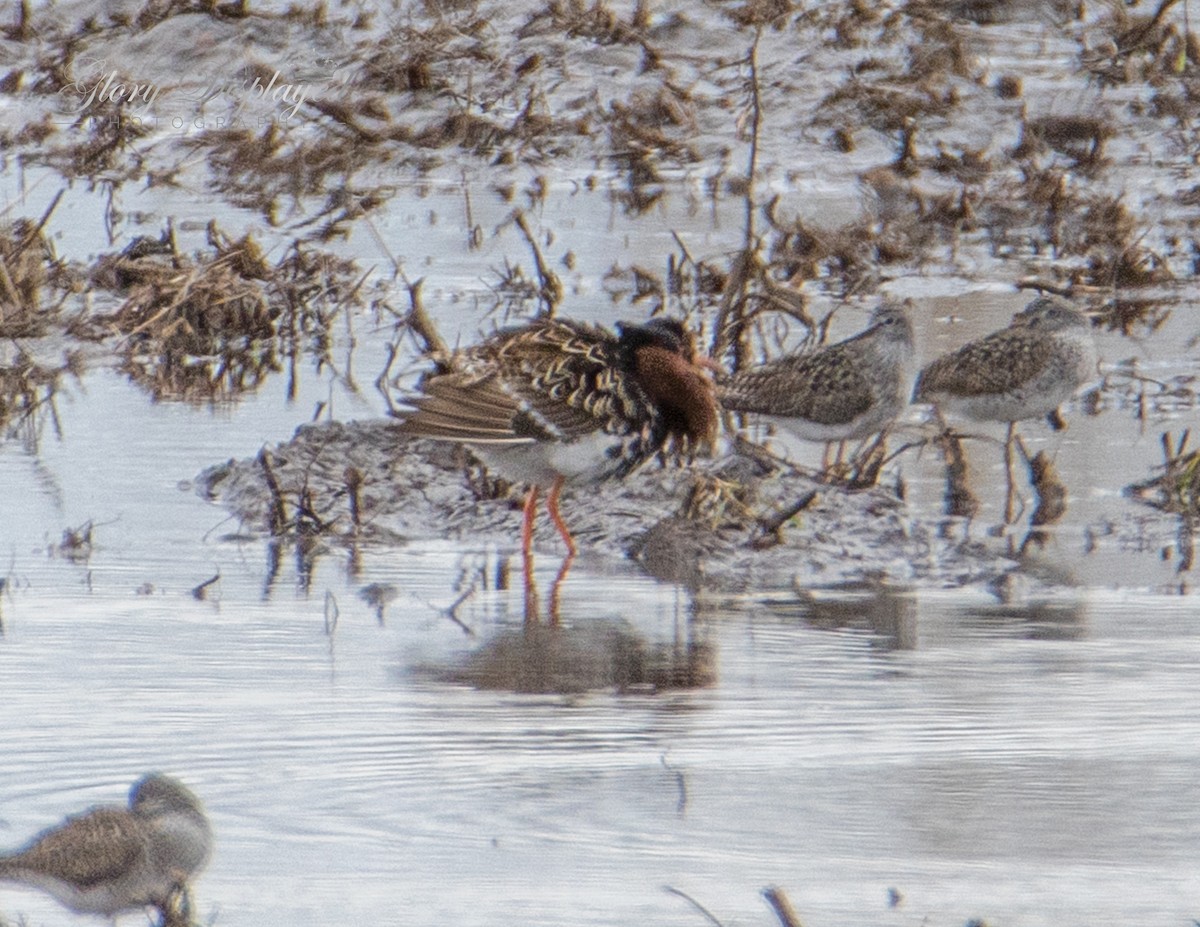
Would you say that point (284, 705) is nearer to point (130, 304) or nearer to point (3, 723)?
point (3, 723)

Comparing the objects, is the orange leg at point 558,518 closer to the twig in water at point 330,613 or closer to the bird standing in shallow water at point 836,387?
the twig in water at point 330,613

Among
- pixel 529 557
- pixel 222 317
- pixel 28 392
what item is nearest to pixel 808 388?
pixel 529 557

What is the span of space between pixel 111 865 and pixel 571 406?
3690 mm

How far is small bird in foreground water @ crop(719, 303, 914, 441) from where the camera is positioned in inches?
345

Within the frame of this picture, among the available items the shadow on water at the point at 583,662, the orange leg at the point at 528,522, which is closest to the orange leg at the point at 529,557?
the orange leg at the point at 528,522

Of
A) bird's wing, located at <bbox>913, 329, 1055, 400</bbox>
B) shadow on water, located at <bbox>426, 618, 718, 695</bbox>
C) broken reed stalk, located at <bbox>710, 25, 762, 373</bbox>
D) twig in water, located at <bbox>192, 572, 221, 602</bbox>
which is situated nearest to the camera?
shadow on water, located at <bbox>426, 618, 718, 695</bbox>

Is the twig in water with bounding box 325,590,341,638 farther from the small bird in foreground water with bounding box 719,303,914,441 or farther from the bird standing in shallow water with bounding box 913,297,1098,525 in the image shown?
the bird standing in shallow water with bounding box 913,297,1098,525

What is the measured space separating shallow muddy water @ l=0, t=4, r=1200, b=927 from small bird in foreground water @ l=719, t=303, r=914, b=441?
0.26 meters

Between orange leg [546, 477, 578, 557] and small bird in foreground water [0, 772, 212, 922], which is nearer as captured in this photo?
small bird in foreground water [0, 772, 212, 922]

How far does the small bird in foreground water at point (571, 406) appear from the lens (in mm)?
7738

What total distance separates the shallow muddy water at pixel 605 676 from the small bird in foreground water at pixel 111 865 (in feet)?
0.60

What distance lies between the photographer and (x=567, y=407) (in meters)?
7.75

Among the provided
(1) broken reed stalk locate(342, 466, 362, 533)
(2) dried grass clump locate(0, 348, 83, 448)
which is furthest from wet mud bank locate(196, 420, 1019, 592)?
(2) dried grass clump locate(0, 348, 83, 448)

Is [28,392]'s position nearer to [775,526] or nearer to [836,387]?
[836,387]
